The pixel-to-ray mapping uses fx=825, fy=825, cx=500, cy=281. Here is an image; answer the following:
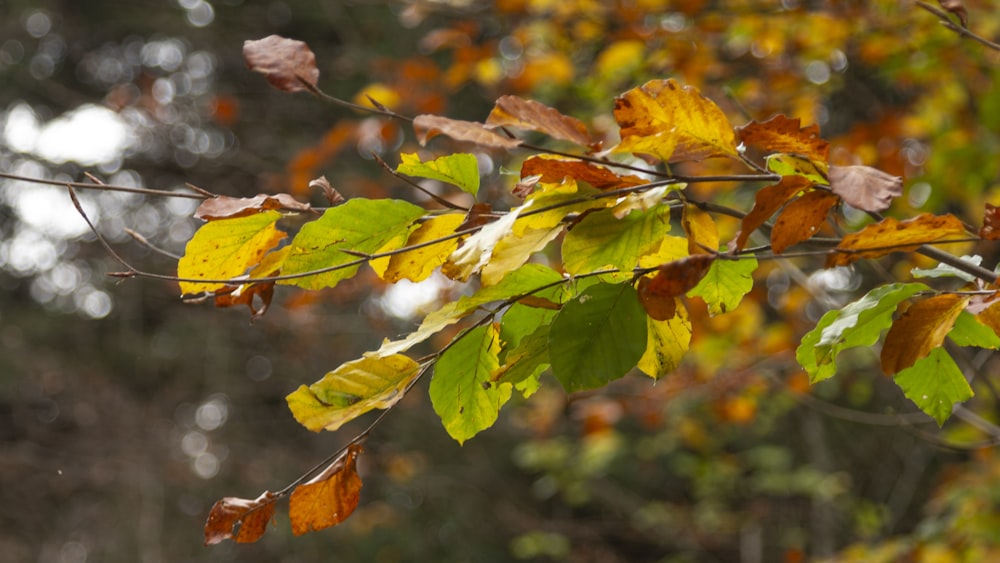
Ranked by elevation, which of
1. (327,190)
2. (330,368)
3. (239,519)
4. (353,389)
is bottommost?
(330,368)

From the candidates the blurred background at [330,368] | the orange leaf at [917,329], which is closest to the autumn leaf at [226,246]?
the orange leaf at [917,329]

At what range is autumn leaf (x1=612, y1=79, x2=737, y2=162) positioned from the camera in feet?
2.01

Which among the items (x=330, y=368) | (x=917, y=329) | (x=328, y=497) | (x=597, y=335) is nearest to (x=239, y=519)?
(x=328, y=497)

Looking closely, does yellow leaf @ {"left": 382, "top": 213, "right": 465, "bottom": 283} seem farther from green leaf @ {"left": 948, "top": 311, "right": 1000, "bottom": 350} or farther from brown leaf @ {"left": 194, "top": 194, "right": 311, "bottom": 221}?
green leaf @ {"left": 948, "top": 311, "right": 1000, "bottom": 350}

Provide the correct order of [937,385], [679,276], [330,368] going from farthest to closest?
[330,368], [937,385], [679,276]

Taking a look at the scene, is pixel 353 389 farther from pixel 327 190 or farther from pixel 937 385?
pixel 937 385

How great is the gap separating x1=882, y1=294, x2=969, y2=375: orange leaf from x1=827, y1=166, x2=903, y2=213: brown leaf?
108mm

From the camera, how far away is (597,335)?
1.99 ft

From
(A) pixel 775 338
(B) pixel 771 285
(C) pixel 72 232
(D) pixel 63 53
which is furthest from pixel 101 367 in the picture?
(A) pixel 775 338

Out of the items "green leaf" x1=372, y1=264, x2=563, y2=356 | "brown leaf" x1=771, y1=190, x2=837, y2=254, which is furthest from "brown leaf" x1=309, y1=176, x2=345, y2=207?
"brown leaf" x1=771, y1=190, x2=837, y2=254

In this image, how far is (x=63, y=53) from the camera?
7.00 metres

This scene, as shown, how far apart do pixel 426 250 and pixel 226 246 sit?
0.54 ft

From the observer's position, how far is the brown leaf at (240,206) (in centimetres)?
61

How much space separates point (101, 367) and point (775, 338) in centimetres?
558
